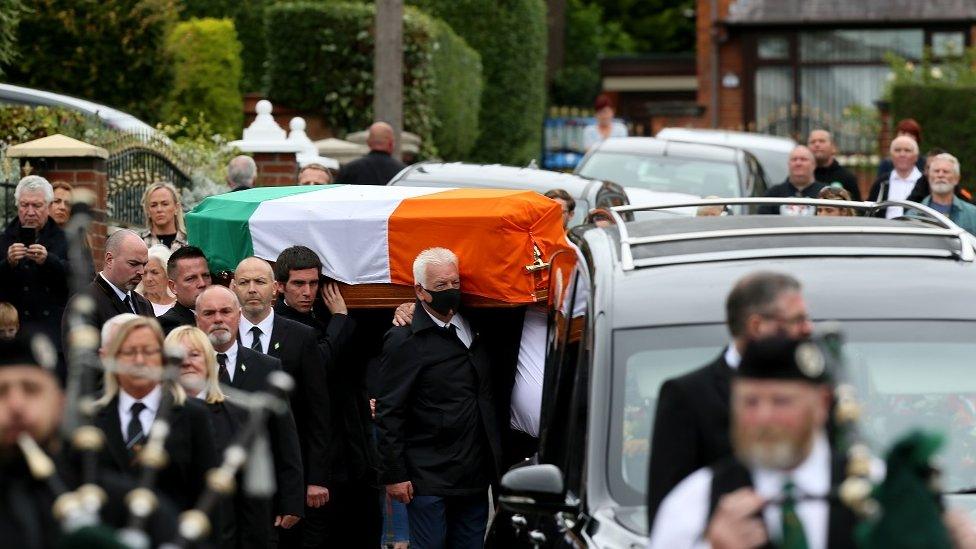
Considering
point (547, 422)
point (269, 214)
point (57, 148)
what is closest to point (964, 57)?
point (57, 148)

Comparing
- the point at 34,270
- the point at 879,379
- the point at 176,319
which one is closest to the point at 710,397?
the point at 879,379

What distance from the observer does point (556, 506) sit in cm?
627

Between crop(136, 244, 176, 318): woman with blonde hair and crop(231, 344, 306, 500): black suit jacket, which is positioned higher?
crop(136, 244, 176, 318): woman with blonde hair

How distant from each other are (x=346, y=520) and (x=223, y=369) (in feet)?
6.61

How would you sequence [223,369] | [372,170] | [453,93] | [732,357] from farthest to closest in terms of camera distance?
[453,93] < [372,170] < [223,369] < [732,357]

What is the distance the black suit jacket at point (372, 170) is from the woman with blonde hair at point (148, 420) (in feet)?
31.7

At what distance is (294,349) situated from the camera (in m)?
9.23

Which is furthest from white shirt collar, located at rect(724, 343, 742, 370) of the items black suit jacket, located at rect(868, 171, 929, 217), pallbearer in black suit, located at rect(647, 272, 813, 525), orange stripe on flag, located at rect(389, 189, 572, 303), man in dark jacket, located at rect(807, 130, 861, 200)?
man in dark jacket, located at rect(807, 130, 861, 200)

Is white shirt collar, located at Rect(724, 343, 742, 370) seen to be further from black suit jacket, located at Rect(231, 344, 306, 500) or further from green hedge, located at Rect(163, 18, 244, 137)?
green hedge, located at Rect(163, 18, 244, 137)

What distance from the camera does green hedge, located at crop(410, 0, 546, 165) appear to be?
118 feet

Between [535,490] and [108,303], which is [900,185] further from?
[535,490]

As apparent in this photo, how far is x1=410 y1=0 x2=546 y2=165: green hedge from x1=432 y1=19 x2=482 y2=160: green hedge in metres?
4.02

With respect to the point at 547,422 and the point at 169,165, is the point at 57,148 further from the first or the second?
the point at 547,422

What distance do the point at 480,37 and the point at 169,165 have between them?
20.2 m
